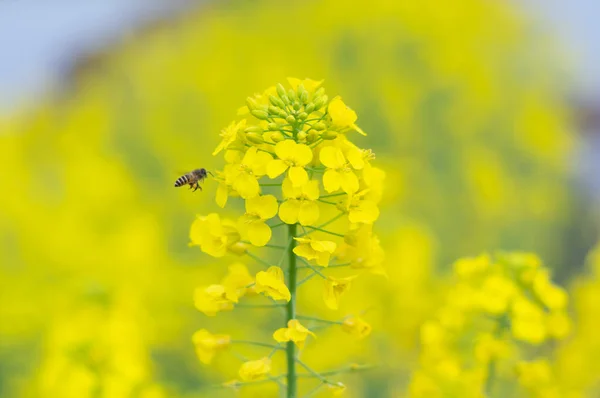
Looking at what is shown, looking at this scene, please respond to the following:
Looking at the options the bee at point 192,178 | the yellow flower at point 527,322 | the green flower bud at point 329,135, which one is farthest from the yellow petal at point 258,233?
the yellow flower at point 527,322

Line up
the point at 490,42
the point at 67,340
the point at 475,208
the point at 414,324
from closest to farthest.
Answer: the point at 67,340
the point at 414,324
the point at 475,208
the point at 490,42

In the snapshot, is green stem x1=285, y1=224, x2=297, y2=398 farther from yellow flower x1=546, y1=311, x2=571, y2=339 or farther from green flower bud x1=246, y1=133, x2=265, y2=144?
yellow flower x1=546, y1=311, x2=571, y2=339

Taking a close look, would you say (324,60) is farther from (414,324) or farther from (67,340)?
(67,340)

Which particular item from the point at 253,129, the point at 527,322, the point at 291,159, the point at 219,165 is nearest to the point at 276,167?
the point at 291,159

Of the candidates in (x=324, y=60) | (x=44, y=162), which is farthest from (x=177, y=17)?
(x=324, y=60)

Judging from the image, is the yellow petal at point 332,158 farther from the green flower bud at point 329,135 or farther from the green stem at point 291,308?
the green stem at point 291,308

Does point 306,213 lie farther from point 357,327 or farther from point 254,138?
point 357,327
